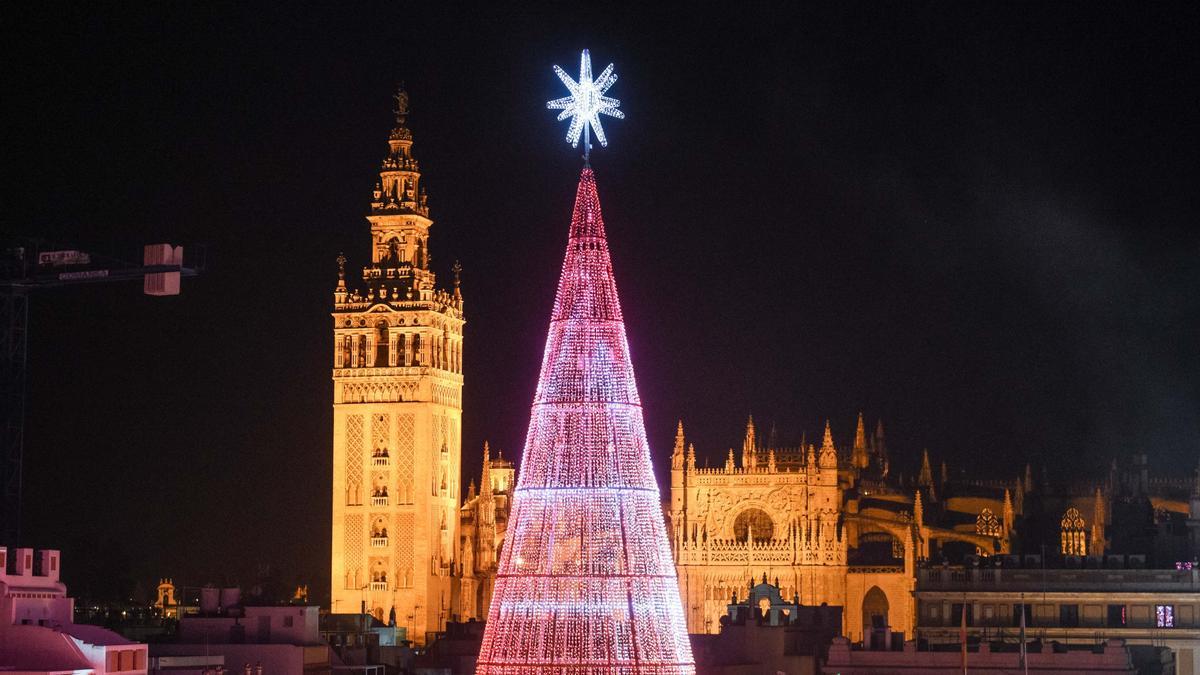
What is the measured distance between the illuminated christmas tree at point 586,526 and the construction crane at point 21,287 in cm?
1434

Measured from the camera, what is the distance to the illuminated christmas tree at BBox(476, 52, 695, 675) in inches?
1730

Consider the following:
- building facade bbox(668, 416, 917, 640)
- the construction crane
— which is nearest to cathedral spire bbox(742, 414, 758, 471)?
building facade bbox(668, 416, 917, 640)

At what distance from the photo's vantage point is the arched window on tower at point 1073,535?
312 feet

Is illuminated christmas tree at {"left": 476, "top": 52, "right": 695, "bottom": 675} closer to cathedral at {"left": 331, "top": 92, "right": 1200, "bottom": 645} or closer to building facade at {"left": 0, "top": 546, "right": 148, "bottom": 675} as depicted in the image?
building facade at {"left": 0, "top": 546, "right": 148, "bottom": 675}

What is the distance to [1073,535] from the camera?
317 ft

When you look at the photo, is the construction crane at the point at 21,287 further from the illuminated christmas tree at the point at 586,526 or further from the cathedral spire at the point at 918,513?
the cathedral spire at the point at 918,513

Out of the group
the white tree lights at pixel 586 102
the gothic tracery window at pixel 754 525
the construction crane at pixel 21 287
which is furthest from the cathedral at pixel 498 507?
the white tree lights at pixel 586 102

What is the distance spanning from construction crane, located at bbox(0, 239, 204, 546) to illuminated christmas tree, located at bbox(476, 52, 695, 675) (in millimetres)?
14339

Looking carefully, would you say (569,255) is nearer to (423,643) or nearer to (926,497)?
(423,643)

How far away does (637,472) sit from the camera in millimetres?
44625

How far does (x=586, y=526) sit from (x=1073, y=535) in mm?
55727

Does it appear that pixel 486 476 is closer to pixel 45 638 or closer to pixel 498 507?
pixel 498 507

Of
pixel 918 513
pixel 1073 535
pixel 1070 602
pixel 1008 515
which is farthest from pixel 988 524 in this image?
pixel 1070 602

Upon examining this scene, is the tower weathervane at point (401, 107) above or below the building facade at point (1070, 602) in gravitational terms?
above
